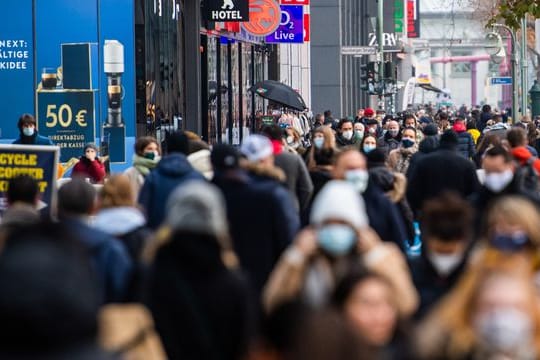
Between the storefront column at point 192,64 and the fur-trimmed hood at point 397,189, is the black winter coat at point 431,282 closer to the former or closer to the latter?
the fur-trimmed hood at point 397,189

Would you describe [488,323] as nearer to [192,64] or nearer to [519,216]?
[519,216]

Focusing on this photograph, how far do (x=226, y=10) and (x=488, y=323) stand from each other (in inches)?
1031

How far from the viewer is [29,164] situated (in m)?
13.6

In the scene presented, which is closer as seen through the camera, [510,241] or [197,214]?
[197,214]

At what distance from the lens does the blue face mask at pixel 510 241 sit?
7582 millimetres

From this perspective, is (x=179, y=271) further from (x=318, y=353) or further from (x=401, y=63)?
(x=401, y=63)

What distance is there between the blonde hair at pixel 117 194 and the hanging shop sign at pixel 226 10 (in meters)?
22.1

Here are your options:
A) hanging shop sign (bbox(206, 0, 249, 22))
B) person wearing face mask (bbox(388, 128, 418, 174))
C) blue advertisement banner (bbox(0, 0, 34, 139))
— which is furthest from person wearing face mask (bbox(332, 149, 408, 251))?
hanging shop sign (bbox(206, 0, 249, 22))

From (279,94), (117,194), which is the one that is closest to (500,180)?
(117,194)

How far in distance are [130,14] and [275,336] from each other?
18.2m

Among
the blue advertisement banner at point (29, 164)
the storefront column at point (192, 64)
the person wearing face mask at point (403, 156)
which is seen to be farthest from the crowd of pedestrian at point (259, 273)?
the storefront column at point (192, 64)

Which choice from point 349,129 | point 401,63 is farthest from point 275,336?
point 401,63

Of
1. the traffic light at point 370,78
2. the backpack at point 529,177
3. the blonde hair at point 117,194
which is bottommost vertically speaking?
the backpack at point 529,177

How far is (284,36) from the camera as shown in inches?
1634
